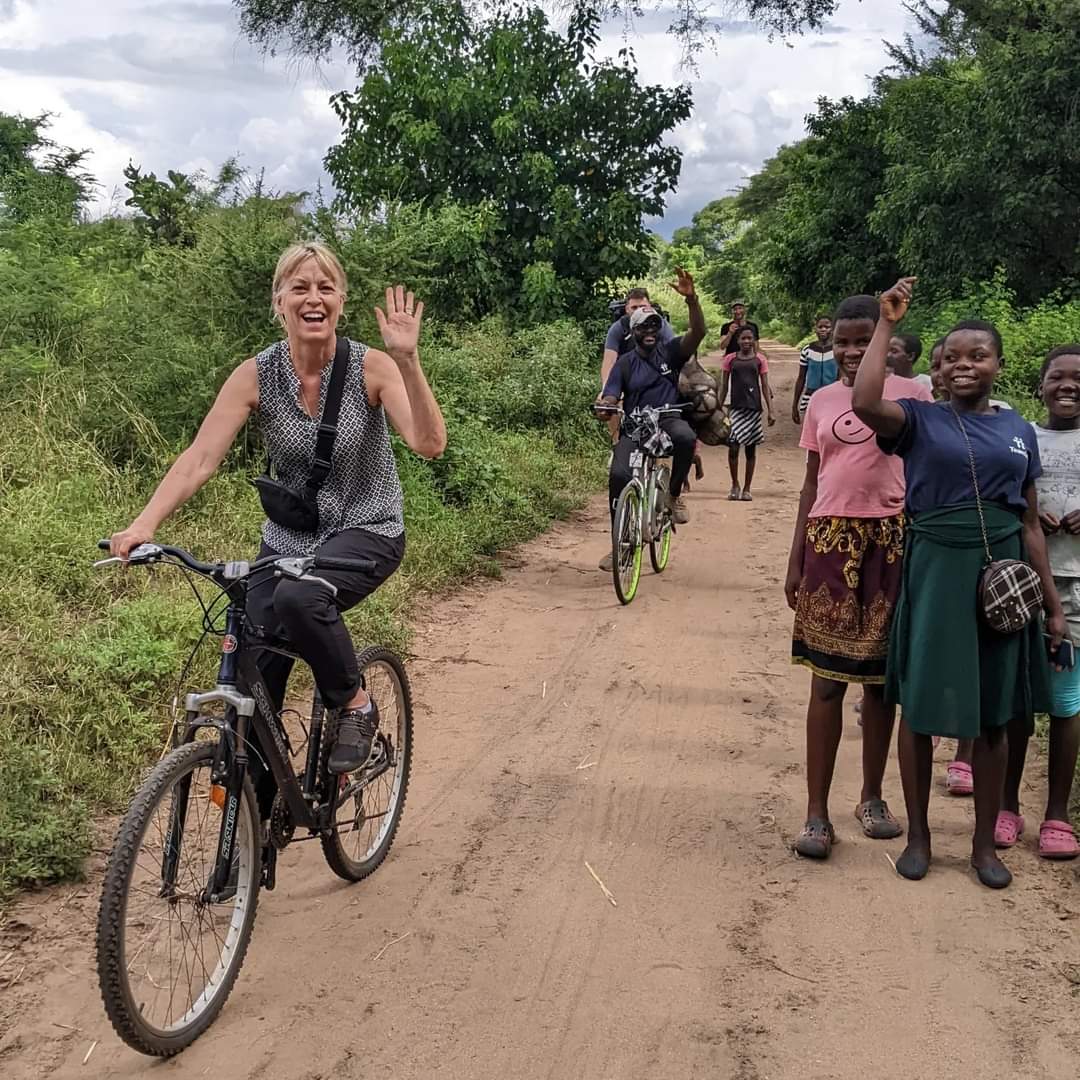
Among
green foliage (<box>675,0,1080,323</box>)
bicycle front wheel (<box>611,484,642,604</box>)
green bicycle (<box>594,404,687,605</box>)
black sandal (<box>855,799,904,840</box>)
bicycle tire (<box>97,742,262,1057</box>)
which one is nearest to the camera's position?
bicycle tire (<box>97,742,262,1057</box>)

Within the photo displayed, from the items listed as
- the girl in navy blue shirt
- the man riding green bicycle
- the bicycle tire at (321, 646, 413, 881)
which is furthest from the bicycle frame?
the man riding green bicycle

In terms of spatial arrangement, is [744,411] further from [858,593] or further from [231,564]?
[231,564]

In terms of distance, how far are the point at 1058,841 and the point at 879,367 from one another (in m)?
1.95

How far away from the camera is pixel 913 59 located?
25406 millimetres

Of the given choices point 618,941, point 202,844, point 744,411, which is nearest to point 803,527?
point 618,941

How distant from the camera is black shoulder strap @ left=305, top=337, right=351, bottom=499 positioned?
12.4ft

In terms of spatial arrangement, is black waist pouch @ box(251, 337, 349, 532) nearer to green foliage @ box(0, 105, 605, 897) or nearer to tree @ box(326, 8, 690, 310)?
green foliage @ box(0, 105, 605, 897)

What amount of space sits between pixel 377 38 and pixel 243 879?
19230 mm

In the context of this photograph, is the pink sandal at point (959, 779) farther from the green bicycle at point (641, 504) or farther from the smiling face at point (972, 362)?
the green bicycle at point (641, 504)

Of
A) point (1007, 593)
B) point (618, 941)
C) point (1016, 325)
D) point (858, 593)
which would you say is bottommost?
point (618, 941)

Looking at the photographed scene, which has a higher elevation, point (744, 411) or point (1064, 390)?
point (1064, 390)

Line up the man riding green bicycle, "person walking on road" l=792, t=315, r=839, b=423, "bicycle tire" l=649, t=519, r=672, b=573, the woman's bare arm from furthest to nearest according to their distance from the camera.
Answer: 1. "person walking on road" l=792, t=315, r=839, b=423
2. "bicycle tire" l=649, t=519, r=672, b=573
3. the man riding green bicycle
4. the woman's bare arm

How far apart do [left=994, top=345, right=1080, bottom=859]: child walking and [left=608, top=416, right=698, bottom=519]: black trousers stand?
170 inches

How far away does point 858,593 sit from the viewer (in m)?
4.48
